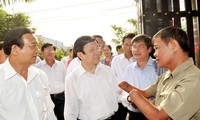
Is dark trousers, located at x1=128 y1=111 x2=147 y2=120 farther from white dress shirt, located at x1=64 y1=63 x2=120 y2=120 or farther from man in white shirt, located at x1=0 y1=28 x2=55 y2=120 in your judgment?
man in white shirt, located at x1=0 y1=28 x2=55 y2=120

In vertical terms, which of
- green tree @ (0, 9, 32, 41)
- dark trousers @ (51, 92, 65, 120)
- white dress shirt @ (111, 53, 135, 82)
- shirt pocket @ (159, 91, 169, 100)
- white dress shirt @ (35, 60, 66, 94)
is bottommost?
dark trousers @ (51, 92, 65, 120)

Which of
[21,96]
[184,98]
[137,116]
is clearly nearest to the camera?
[184,98]

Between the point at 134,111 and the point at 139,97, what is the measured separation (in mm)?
1741

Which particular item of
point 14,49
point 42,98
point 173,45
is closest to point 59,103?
point 42,98

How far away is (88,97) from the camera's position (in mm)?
3240

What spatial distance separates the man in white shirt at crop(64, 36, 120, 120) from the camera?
10.6ft

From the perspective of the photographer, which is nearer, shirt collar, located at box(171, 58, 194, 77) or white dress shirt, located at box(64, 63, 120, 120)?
shirt collar, located at box(171, 58, 194, 77)

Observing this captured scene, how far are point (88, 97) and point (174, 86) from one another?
120 centimetres

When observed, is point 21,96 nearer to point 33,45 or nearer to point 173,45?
point 33,45

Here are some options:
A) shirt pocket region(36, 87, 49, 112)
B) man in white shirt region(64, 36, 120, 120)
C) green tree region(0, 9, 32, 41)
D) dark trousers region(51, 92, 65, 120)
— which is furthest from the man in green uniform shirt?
green tree region(0, 9, 32, 41)

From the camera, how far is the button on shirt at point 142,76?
3.94 m

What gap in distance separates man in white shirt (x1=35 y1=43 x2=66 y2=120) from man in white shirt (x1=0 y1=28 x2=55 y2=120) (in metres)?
3.25

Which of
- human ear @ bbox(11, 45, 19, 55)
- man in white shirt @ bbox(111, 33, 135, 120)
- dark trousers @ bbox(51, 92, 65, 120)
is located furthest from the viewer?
dark trousers @ bbox(51, 92, 65, 120)

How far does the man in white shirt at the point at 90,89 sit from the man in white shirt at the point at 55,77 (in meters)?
2.70
